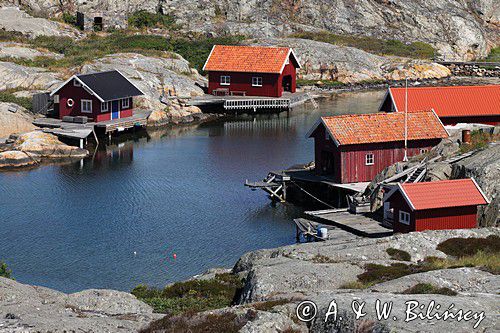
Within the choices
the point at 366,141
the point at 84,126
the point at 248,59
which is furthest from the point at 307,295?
the point at 248,59

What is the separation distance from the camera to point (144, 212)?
188 ft

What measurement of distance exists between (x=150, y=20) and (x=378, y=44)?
28191mm

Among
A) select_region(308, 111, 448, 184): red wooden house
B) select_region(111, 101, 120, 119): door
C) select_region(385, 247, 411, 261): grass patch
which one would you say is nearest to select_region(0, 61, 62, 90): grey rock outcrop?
select_region(111, 101, 120, 119): door

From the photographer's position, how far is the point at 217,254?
4900 centimetres

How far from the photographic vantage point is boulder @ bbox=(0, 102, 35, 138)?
77.1 m

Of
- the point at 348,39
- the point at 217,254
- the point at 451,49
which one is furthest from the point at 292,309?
the point at 451,49

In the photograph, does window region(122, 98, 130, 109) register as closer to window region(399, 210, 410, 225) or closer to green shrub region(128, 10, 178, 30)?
green shrub region(128, 10, 178, 30)

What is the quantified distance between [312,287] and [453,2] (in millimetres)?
111597

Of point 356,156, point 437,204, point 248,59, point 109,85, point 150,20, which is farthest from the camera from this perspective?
point 150,20

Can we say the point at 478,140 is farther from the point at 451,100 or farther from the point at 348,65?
the point at 348,65

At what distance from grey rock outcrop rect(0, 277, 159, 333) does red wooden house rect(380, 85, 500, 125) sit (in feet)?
123

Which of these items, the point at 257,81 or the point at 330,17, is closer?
the point at 257,81

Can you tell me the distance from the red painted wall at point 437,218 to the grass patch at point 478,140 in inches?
337

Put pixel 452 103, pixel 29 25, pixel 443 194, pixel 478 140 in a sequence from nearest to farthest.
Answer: pixel 443 194
pixel 478 140
pixel 452 103
pixel 29 25
